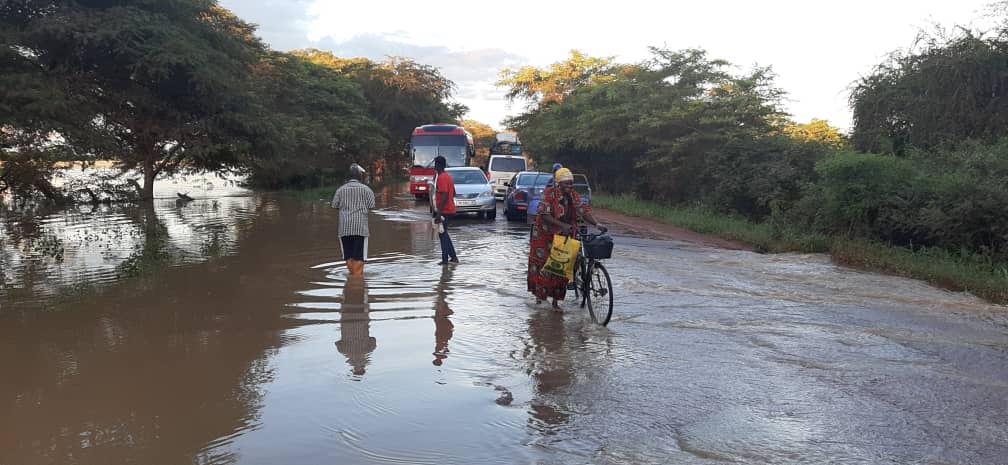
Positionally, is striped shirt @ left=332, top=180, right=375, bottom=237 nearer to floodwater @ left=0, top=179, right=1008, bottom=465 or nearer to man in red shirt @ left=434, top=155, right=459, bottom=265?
floodwater @ left=0, top=179, right=1008, bottom=465

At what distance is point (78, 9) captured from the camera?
14.9m

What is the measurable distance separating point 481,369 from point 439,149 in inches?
1016

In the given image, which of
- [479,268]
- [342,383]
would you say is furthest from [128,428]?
[479,268]

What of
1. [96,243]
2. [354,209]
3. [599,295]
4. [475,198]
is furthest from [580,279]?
[475,198]

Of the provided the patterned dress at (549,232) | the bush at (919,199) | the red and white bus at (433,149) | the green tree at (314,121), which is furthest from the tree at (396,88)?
the patterned dress at (549,232)

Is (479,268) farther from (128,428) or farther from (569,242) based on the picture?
(128,428)

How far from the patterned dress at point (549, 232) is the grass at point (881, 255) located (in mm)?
5470

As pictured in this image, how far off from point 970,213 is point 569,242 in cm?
805

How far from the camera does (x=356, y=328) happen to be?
295 inches

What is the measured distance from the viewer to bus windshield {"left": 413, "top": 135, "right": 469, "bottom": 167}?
31.3m

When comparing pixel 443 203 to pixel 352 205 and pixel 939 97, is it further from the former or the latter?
pixel 939 97

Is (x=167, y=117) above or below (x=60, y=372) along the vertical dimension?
above

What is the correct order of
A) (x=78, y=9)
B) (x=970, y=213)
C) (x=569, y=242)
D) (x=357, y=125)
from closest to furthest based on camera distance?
(x=569, y=242)
(x=970, y=213)
(x=78, y=9)
(x=357, y=125)

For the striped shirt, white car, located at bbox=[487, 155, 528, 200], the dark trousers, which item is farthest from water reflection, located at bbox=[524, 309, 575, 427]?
white car, located at bbox=[487, 155, 528, 200]
